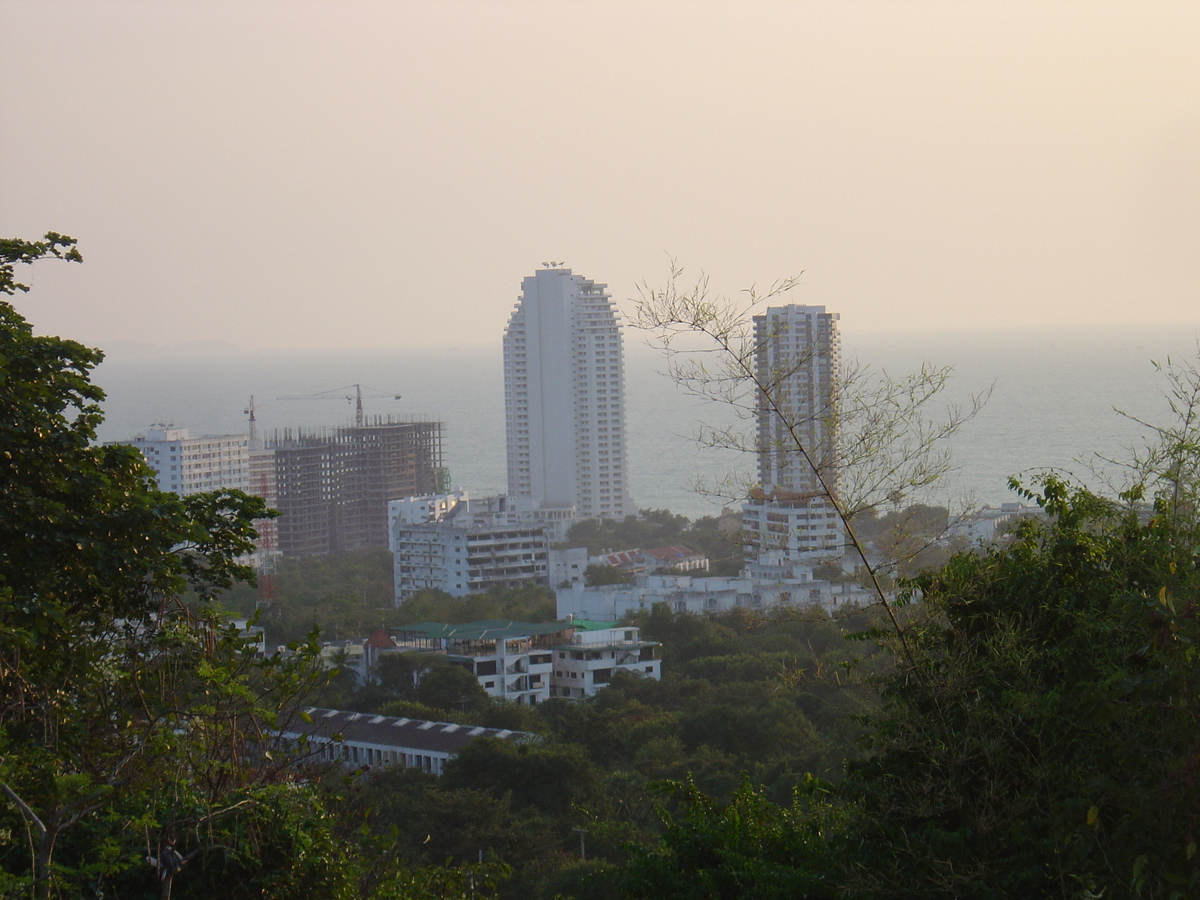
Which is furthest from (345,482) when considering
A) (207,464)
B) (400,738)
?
(400,738)

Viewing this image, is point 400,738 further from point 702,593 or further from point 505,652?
point 702,593

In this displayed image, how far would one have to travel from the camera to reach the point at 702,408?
157 ft

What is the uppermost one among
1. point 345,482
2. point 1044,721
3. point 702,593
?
point 345,482

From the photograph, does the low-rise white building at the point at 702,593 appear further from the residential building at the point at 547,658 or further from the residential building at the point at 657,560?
the residential building at the point at 657,560

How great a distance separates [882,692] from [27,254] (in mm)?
3438

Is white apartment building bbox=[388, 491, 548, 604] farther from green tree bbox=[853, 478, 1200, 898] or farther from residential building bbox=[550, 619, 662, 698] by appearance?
green tree bbox=[853, 478, 1200, 898]

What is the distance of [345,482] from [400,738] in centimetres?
2753

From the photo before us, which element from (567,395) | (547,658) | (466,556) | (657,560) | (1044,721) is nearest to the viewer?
(1044,721)

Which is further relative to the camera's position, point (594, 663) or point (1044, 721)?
point (594, 663)

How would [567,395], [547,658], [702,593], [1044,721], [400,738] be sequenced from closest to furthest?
1. [1044,721]
2. [400,738]
3. [547,658]
4. [702,593]
5. [567,395]

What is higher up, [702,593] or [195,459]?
[195,459]

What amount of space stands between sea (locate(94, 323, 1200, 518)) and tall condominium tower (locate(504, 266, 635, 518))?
118 inches

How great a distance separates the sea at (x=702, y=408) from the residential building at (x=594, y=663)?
130 inches

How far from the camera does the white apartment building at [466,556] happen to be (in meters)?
27.5
